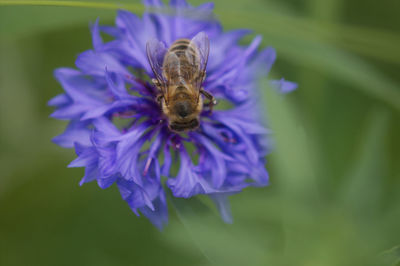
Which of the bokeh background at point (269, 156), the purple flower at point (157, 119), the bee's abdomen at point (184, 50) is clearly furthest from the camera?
the bokeh background at point (269, 156)

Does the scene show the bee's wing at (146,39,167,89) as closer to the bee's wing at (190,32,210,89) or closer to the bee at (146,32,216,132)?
the bee at (146,32,216,132)

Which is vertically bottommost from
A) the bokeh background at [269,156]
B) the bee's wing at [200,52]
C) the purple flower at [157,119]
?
the bokeh background at [269,156]

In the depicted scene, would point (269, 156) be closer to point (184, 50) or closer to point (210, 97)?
point (210, 97)

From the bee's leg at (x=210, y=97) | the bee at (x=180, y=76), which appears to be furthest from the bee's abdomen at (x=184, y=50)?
the bee's leg at (x=210, y=97)

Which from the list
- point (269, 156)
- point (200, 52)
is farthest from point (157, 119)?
point (269, 156)

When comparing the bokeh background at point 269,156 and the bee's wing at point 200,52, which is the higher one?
the bee's wing at point 200,52

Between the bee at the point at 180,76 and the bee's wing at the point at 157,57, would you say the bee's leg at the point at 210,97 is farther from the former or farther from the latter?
the bee's wing at the point at 157,57
